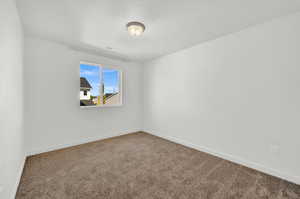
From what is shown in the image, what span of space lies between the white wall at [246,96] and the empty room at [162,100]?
0.02 meters

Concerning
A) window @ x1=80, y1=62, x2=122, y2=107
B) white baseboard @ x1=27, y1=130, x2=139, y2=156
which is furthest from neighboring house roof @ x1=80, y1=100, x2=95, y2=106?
white baseboard @ x1=27, y1=130, x2=139, y2=156

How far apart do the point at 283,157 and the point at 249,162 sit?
1.49 feet

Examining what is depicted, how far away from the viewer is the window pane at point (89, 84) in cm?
325

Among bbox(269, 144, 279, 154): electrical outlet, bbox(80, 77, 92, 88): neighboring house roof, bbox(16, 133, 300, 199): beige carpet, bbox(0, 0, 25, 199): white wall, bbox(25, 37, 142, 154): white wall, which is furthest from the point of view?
bbox(80, 77, 92, 88): neighboring house roof

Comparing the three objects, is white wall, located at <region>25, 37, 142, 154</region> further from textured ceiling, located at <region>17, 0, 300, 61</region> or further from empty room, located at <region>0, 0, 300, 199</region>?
textured ceiling, located at <region>17, 0, 300, 61</region>

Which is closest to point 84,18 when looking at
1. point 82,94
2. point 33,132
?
point 82,94

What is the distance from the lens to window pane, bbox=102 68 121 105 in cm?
368

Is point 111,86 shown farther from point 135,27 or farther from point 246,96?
point 246,96

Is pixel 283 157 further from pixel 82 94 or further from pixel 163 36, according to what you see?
pixel 82 94

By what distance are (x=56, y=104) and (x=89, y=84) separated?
0.89m

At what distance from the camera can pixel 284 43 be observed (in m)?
1.84

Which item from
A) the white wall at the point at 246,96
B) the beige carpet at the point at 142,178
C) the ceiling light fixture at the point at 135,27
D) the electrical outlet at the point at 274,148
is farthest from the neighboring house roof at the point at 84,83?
the electrical outlet at the point at 274,148

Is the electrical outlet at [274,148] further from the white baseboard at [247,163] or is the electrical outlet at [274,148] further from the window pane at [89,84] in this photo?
the window pane at [89,84]

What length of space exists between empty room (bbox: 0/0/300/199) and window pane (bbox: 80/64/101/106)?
1.1 inches
